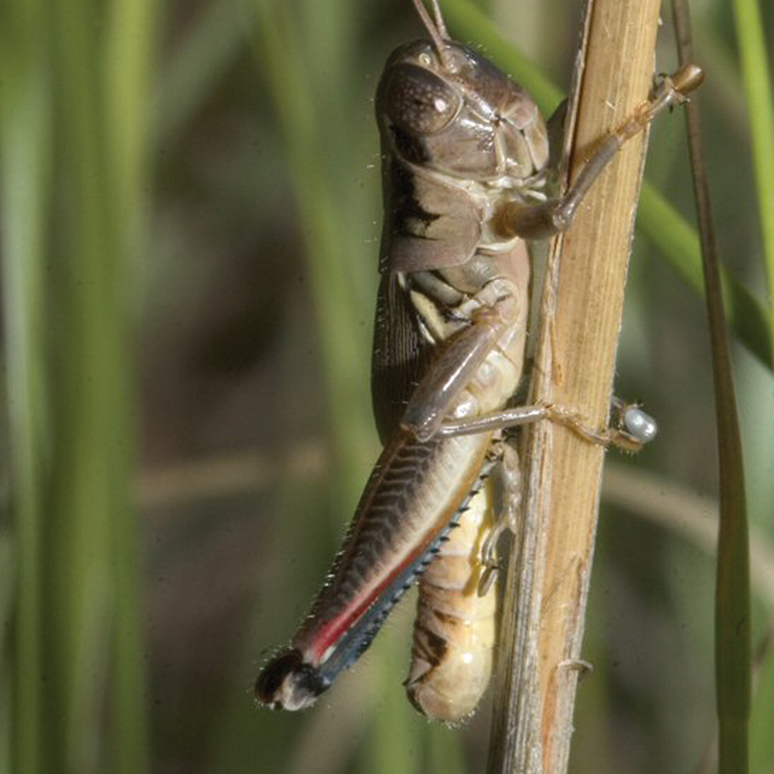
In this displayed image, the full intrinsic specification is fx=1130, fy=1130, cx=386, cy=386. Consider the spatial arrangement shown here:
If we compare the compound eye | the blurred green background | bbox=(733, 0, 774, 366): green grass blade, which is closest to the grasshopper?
the compound eye

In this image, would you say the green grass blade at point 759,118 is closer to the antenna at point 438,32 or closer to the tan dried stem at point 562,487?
the tan dried stem at point 562,487

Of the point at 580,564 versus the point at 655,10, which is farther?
the point at 580,564

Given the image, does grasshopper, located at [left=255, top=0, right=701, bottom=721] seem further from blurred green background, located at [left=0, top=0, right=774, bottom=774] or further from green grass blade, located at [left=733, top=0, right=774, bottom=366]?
green grass blade, located at [left=733, top=0, right=774, bottom=366]

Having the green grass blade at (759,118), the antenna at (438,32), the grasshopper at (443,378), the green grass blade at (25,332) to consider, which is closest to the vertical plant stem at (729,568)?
the green grass blade at (759,118)

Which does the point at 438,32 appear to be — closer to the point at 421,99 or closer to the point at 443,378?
the point at 421,99

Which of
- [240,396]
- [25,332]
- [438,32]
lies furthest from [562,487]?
[240,396]

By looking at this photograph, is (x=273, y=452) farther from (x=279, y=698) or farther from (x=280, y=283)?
(x=279, y=698)

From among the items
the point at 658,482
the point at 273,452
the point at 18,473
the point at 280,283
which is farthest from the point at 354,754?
the point at 280,283
